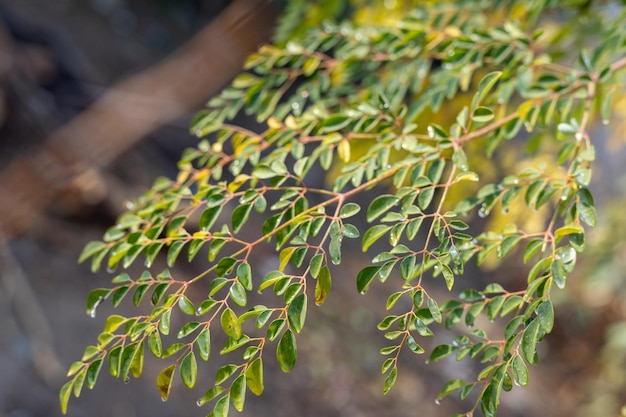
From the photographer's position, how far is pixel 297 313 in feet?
2.26

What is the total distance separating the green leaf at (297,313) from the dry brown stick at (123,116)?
1.47m

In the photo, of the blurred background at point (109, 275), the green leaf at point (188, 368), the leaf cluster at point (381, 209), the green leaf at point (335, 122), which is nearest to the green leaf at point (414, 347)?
the leaf cluster at point (381, 209)

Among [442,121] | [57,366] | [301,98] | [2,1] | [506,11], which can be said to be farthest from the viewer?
[2,1]

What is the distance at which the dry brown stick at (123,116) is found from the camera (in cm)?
208

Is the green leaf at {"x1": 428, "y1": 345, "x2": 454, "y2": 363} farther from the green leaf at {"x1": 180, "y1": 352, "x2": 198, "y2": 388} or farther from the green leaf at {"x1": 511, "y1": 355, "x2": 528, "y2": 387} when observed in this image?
the green leaf at {"x1": 180, "y1": 352, "x2": 198, "y2": 388}

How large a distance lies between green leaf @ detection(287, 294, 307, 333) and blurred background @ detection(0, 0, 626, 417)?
1439 mm

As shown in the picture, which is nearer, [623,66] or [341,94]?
[623,66]

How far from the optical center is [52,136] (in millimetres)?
2084

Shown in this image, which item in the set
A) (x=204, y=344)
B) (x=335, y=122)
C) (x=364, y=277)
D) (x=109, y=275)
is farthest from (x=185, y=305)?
(x=109, y=275)

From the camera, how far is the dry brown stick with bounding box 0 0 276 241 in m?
2.08

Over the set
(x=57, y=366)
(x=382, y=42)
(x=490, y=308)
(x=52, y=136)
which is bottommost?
(x=57, y=366)

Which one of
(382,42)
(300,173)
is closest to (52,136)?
(382,42)

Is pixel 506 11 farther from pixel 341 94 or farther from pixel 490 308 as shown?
pixel 490 308

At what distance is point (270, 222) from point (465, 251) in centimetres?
23
